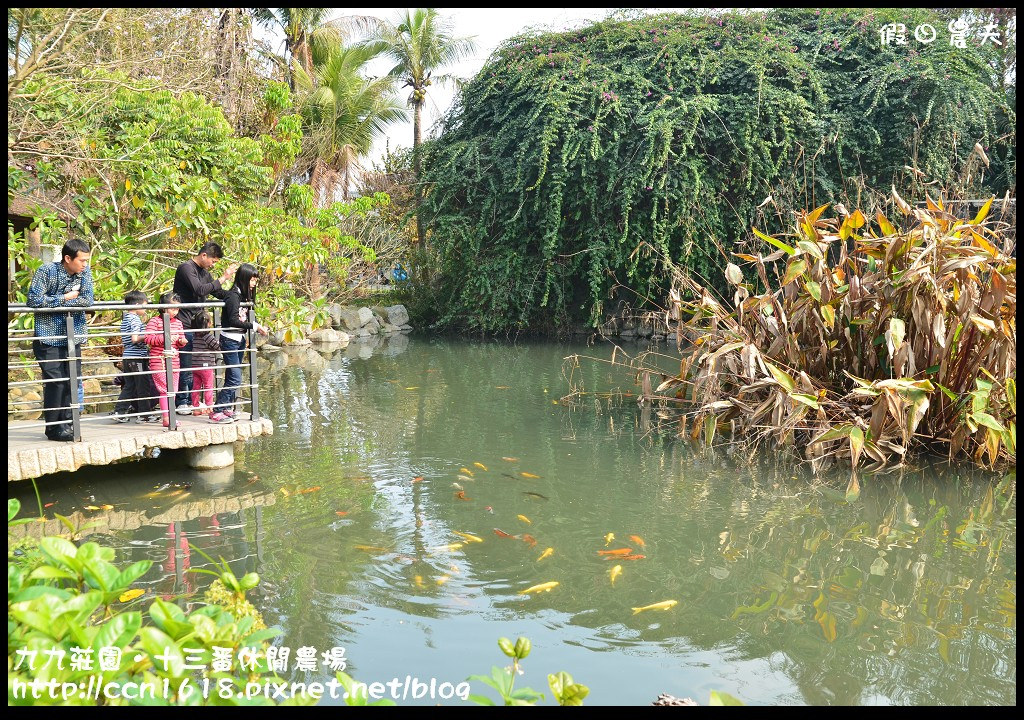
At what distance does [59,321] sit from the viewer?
621cm

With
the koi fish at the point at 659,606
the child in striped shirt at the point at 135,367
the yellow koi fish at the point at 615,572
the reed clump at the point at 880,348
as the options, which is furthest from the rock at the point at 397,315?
the koi fish at the point at 659,606

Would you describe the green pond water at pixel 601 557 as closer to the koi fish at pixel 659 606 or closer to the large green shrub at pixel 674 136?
the koi fish at pixel 659 606

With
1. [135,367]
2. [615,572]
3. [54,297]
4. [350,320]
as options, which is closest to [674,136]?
[350,320]

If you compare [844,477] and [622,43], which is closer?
[844,477]

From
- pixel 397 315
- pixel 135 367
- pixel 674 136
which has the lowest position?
pixel 135 367

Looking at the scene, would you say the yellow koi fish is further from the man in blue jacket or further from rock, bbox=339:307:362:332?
rock, bbox=339:307:362:332

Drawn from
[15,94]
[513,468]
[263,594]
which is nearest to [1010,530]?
[513,468]

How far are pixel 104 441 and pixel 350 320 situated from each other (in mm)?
15295

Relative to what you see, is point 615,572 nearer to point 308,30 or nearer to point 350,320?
point 350,320

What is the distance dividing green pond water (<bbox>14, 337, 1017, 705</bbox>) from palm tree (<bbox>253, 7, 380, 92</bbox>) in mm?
18161

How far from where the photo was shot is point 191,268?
6977 mm
